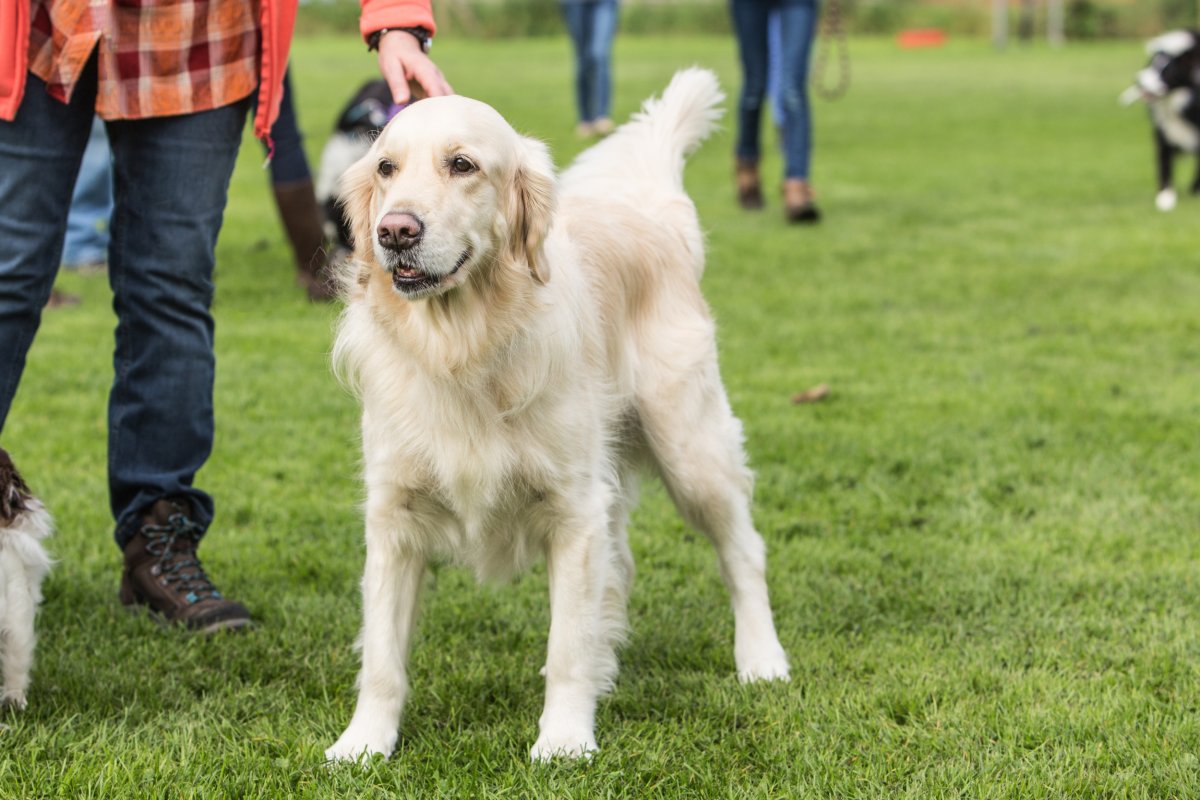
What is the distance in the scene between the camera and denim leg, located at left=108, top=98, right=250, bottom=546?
339 cm

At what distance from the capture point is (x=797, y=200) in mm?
10109

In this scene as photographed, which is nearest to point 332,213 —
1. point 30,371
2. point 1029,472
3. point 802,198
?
point 30,371

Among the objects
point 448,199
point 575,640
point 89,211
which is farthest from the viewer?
point 89,211

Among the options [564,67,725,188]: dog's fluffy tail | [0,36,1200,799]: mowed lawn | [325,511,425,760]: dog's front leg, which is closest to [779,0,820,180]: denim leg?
[0,36,1200,799]: mowed lawn

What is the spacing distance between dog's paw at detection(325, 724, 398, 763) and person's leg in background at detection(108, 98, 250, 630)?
0.78 meters

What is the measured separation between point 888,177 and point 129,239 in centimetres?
1036

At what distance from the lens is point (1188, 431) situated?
211 inches

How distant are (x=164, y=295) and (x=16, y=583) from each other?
793 millimetres

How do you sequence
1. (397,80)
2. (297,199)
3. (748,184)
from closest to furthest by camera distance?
(397,80) < (297,199) < (748,184)

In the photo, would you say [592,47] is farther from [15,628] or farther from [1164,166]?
[15,628]

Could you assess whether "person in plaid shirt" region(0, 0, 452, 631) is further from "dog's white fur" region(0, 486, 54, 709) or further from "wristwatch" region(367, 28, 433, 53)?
"dog's white fur" region(0, 486, 54, 709)

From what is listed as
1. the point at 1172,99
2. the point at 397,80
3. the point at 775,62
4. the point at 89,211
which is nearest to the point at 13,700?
the point at 397,80

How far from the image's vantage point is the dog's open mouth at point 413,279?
2695mm

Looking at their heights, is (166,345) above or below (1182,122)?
above
